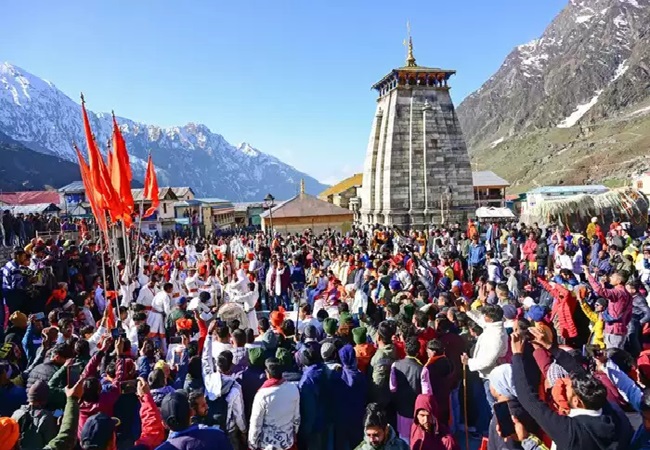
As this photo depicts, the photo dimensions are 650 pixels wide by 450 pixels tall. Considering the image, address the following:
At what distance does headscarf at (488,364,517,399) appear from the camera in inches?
164

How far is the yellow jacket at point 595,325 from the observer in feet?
21.3

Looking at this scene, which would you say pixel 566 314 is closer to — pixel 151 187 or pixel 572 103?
pixel 151 187

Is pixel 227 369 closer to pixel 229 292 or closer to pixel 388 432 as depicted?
pixel 388 432

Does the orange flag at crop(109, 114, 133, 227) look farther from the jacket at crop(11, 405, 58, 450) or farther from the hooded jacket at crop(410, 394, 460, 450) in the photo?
the hooded jacket at crop(410, 394, 460, 450)

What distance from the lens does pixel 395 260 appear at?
1234 cm

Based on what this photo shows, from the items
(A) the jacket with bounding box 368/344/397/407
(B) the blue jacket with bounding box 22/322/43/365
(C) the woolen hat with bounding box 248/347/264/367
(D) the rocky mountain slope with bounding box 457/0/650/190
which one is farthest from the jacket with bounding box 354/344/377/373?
(D) the rocky mountain slope with bounding box 457/0/650/190

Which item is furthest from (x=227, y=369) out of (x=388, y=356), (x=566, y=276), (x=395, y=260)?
(x=395, y=260)

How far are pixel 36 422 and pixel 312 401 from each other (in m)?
2.38

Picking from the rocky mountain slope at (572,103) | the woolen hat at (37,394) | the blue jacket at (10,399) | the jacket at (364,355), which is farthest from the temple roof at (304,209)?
the rocky mountain slope at (572,103)

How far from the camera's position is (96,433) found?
335 centimetres

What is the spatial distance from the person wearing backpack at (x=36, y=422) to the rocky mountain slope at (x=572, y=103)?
71.4m

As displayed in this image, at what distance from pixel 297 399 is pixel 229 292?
6.65 metres

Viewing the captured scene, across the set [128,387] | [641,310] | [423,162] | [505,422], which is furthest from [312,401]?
[423,162]

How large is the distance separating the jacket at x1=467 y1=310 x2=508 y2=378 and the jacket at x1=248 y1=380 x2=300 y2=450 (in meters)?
1.98
